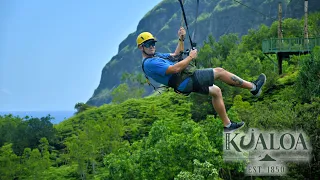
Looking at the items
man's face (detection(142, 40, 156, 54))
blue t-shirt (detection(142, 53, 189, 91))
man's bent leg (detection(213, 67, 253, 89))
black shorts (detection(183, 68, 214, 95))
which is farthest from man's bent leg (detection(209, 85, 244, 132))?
man's face (detection(142, 40, 156, 54))

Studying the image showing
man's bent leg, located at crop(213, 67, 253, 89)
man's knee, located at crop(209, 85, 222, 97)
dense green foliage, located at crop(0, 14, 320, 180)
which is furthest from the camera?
dense green foliage, located at crop(0, 14, 320, 180)

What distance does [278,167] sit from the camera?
30641 millimetres

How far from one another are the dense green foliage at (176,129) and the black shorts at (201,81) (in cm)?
1609

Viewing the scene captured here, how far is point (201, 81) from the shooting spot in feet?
30.6

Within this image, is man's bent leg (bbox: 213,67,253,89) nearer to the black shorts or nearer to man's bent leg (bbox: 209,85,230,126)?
the black shorts

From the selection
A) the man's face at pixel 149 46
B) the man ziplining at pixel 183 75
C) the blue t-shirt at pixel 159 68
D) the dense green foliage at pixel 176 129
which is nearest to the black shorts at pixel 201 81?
the man ziplining at pixel 183 75

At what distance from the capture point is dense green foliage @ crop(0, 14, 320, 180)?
29344 millimetres

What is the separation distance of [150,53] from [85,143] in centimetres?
4763

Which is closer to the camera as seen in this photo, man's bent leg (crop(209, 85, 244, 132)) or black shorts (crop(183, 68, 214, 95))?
black shorts (crop(183, 68, 214, 95))

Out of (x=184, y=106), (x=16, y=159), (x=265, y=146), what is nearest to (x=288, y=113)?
(x=265, y=146)

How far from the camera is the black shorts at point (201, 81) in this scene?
9.29m

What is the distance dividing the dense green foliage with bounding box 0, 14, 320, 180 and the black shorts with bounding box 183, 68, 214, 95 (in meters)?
16.1

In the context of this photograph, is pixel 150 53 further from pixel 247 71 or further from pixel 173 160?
pixel 247 71

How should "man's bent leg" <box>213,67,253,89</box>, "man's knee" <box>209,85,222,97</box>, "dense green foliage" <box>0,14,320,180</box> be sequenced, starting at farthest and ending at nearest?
"dense green foliage" <box>0,14,320,180</box> → "man's knee" <box>209,85,222,97</box> → "man's bent leg" <box>213,67,253,89</box>
